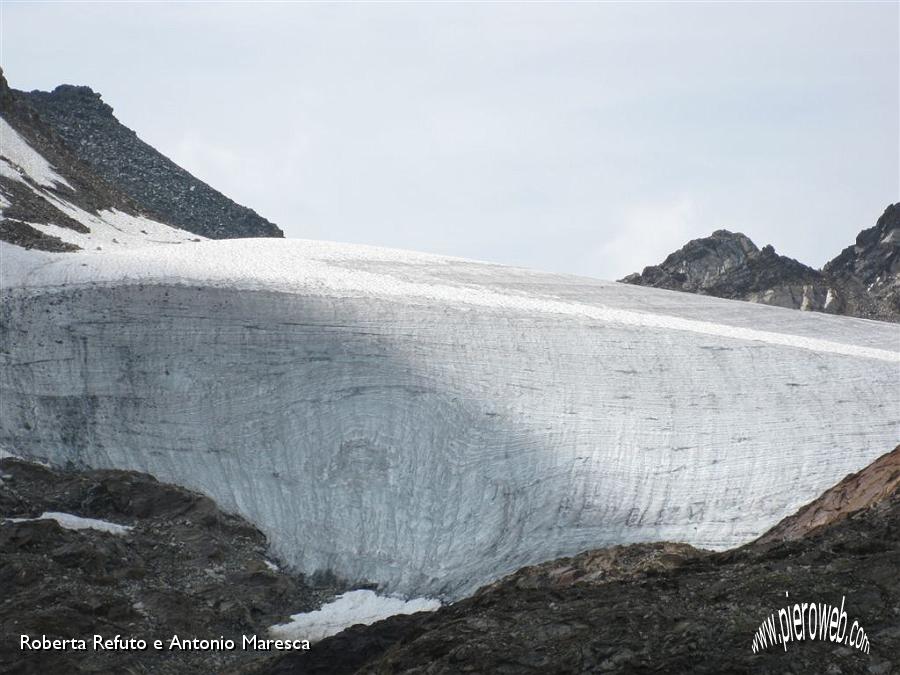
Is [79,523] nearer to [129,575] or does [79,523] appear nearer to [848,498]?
[129,575]

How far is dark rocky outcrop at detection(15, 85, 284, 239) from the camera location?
65875 millimetres

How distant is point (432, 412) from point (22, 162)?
32.5 metres

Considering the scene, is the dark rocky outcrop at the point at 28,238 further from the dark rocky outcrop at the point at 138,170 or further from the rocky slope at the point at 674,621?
the dark rocky outcrop at the point at 138,170

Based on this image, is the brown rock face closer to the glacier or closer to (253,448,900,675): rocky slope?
(253,448,900,675): rocky slope

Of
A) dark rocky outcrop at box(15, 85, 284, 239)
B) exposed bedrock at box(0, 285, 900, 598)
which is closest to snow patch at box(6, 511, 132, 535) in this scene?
exposed bedrock at box(0, 285, 900, 598)

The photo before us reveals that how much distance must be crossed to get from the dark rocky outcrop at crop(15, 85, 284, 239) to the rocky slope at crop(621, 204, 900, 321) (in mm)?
24315

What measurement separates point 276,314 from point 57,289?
5494 mm

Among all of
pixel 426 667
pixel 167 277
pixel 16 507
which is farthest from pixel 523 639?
pixel 167 277

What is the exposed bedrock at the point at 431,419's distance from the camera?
859 inches

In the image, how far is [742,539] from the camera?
832 inches

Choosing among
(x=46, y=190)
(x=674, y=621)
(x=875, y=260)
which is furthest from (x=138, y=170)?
(x=674, y=621)

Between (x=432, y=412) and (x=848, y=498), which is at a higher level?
(x=848, y=498)

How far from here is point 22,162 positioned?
4981 centimetres

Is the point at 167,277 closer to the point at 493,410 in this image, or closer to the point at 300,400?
the point at 300,400
